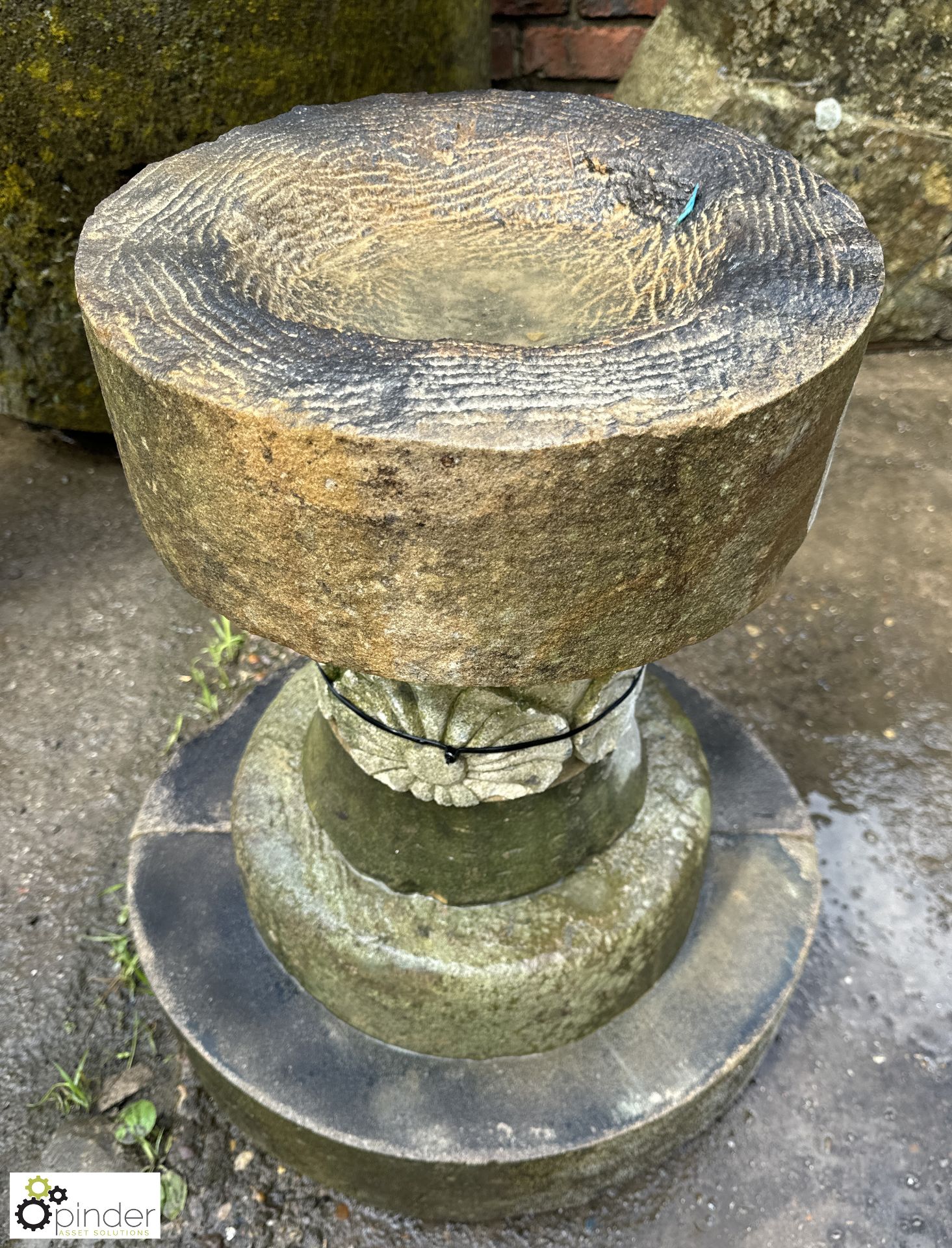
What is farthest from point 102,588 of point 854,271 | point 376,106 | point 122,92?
point 854,271

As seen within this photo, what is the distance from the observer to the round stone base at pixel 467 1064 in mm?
1468

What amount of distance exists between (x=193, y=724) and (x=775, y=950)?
53.9 inches

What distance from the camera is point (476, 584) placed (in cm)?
94

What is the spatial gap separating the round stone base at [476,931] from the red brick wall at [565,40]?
8.94 feet

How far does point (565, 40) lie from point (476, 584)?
315 cm

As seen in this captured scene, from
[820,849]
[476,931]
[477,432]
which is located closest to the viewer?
[477,432]

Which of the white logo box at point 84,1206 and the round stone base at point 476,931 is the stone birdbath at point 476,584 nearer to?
the round stone base at point 476,931

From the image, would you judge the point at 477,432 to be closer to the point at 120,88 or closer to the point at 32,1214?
the point at 32,1214

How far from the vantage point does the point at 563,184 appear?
1547 millimetres

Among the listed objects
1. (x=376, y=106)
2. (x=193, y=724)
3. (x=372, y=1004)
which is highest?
(x=376, y=106)

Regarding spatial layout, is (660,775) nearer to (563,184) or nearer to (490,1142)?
(490,1142)

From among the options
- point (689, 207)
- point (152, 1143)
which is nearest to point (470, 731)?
point (689, 207)

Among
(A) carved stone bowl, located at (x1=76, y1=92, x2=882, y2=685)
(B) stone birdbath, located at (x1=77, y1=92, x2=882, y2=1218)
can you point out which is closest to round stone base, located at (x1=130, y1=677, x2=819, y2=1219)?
(B) stone birdbath, located at (x1=77, y1=92, x2=882, y2=1218)

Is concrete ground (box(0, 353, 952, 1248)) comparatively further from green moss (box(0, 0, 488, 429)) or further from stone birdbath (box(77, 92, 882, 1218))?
green moss (box(0, 0, 488, 429))
